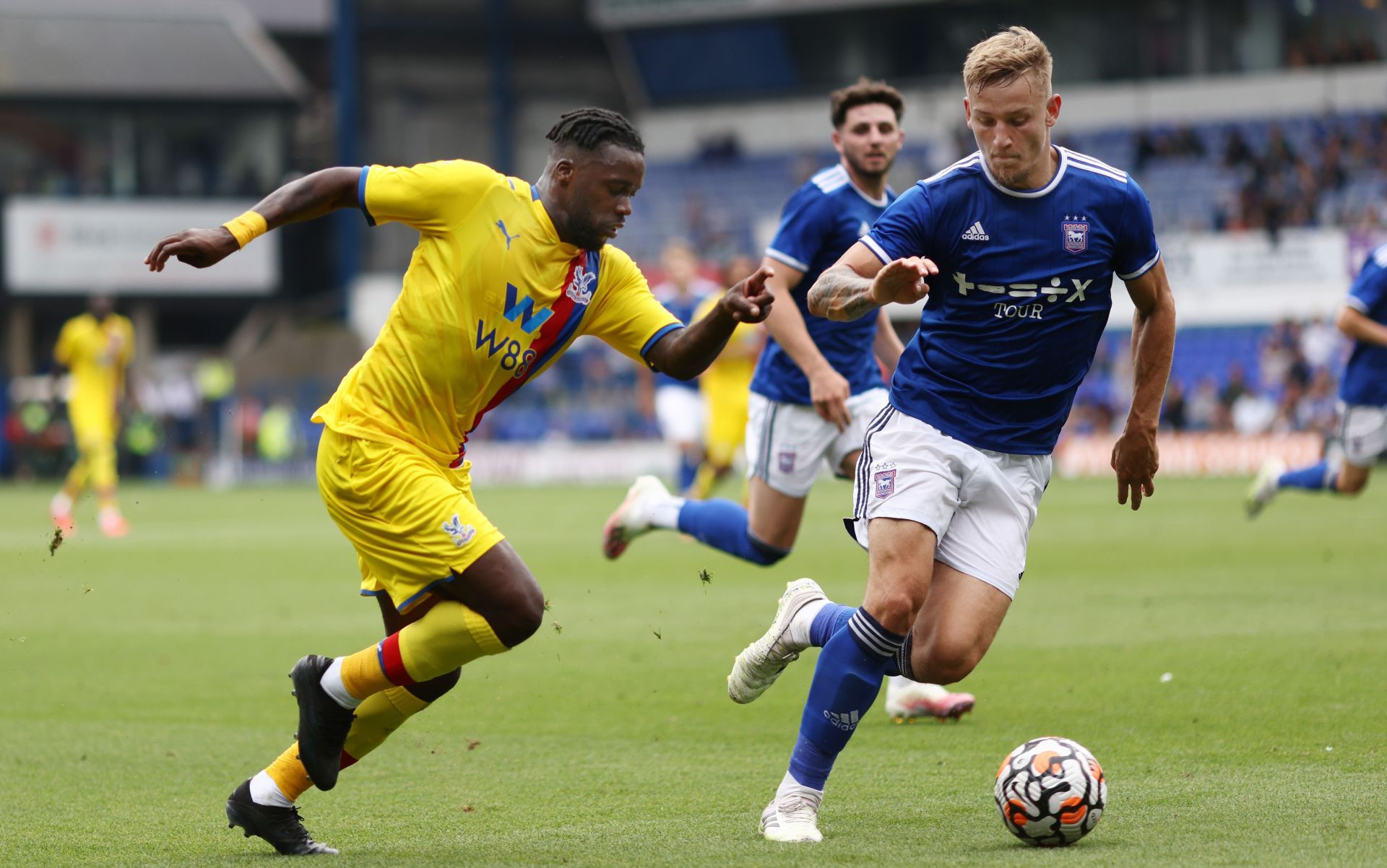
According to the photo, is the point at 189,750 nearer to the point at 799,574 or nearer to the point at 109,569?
the point at 799,574

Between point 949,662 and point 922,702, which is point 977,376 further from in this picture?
point 922,702

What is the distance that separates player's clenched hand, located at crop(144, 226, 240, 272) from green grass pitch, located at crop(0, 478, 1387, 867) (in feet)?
5.67

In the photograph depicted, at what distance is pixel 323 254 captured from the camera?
144ft

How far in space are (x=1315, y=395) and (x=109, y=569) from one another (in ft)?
65.0

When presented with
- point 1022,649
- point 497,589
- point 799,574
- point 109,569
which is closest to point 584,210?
point 497,589

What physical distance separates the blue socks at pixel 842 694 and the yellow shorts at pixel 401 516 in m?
1.07

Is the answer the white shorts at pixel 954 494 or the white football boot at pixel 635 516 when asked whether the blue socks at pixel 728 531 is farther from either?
the white shorts at pixel 954 494

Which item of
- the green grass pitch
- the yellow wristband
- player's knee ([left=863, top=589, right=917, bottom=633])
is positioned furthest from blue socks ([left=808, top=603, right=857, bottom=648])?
the yellow wristband

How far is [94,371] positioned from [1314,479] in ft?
42.4

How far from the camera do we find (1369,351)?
11.5 m

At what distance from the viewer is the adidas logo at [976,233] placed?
523 cm

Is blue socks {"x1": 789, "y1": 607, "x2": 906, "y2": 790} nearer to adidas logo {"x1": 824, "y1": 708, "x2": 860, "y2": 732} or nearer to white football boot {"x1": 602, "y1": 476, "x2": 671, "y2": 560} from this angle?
adidas logo {"x1": 824, "y1": 708, "x2": 860, "y2": 732}

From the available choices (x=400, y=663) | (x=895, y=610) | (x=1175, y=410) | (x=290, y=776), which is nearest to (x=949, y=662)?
(x=895, y=610)

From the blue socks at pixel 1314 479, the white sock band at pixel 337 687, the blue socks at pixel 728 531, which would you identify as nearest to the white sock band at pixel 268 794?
the white sock band at pixel 337 687
